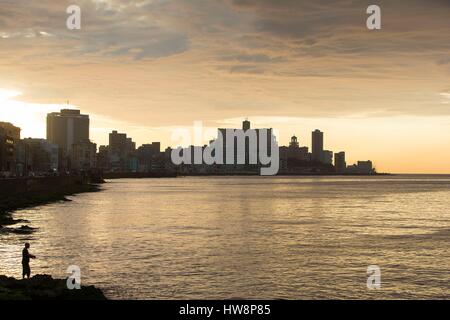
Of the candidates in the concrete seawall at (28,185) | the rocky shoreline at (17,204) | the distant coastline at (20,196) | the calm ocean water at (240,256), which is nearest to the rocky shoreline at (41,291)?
the calm ocean water at (240,256)

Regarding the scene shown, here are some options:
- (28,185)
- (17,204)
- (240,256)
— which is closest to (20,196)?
(17,204)

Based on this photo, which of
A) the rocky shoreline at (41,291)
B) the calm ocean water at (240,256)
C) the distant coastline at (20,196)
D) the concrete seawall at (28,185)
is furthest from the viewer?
the concrete seawall at (28,185)

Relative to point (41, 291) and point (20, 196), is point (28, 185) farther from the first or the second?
point (41, 291)

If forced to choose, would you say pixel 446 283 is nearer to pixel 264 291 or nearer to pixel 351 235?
pixel 264 291

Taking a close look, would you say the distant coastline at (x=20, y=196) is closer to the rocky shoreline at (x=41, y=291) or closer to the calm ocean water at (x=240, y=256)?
the calm ocean water at (x=240, y=256)

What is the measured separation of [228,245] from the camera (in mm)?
64688

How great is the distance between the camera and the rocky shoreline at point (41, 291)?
107 ft

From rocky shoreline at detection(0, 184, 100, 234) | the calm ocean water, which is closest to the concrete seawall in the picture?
rocky shoreline at detection(0, 184, 100, 234)

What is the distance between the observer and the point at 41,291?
34.0m

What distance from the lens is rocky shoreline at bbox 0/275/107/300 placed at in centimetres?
3275

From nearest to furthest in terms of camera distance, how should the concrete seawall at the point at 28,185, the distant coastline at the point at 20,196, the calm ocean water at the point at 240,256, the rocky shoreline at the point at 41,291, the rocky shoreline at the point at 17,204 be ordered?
the rocky shoreline at the point at 41,291
the calm ocean water at the point at 240,256
the rocky shoreline at the point at 17,204
the distant coastline at the point at 20,196
the concrete seawall at the point at 28,185

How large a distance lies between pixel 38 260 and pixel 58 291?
18065 mm

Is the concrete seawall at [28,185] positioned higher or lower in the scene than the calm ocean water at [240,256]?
higher
